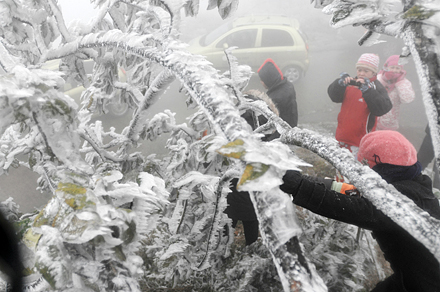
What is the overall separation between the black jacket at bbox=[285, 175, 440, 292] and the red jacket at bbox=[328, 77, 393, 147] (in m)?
1.57

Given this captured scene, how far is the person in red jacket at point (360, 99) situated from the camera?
273 centimetres

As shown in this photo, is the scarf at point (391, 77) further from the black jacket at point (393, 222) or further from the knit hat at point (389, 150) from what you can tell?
the black jacket at point (393, 222)

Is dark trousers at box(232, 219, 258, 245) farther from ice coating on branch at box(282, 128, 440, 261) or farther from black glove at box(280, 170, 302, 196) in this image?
ice coating on branch at box(282, 128, 440, 261)

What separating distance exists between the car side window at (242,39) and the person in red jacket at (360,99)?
203 inches

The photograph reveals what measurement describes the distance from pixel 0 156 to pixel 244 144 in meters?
1.73

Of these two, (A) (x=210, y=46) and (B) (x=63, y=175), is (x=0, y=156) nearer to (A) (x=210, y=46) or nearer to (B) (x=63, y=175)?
(B) (x=63, y=175)

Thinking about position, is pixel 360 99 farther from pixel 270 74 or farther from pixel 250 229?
pixel 250 229

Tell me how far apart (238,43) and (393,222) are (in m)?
7.25

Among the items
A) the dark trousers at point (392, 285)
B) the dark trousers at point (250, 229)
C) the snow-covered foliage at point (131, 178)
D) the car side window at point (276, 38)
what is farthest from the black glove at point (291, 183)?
the car side window at point (276, 38)

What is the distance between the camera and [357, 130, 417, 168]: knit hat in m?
1.42

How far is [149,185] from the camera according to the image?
0.84m

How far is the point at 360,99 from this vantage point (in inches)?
114

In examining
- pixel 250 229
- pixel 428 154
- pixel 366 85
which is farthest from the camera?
pixel 428 154

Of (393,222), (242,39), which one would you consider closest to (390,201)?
(393,222)
